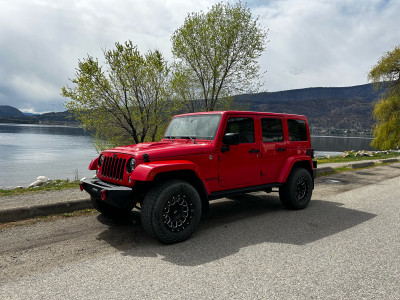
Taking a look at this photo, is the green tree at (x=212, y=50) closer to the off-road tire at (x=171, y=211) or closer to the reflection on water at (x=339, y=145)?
the off-road tire at (x=171, y=211)

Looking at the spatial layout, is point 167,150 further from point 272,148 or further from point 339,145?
point 339,145

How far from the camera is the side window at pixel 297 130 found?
6277mm

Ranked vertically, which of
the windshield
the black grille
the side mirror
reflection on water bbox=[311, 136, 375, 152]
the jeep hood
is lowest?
reflection on water bbox=[311, 136, 375, 152]

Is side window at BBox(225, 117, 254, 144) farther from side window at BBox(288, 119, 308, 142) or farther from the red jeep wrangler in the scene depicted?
side window at BBox(288, 119, 308, 142)

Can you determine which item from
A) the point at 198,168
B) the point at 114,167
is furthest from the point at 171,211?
the point at 114,167

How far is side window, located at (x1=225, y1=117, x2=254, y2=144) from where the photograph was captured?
5.12m

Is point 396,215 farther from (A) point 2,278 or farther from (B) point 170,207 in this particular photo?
(A) point 2,278

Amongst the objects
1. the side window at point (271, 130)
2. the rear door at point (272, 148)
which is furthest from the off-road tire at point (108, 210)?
the side window at point (271, 130)

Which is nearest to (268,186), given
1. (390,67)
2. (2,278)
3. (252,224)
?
(252,224)

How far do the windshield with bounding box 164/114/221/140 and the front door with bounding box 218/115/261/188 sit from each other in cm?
26

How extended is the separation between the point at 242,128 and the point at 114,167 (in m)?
2.37

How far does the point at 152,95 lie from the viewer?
18.1m

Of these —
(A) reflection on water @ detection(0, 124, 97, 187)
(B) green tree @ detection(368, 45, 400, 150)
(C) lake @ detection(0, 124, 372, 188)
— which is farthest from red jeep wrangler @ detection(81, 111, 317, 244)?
(B) green tree @ detection(368, 45, 400, 150)

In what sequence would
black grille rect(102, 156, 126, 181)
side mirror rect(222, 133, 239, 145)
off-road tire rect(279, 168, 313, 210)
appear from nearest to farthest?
black grille rect(102, 156, 126, 181) < side mirror rect(222, 133, 239, 145) < off-road tire rect(279, 168, 313, 210)
